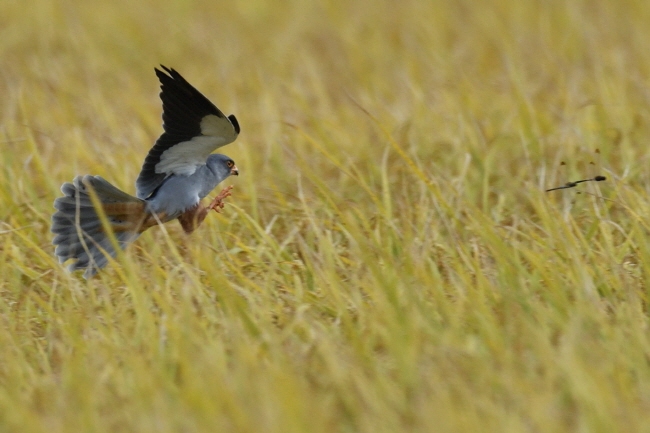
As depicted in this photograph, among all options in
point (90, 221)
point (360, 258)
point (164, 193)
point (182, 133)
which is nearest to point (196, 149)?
point (182, 133)

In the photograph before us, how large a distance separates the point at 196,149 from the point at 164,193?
0.17m

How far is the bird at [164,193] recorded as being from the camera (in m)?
3.59

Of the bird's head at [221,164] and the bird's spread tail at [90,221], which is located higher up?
the bird's head at [221,164]

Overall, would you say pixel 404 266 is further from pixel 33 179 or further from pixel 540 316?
pixel 33 179

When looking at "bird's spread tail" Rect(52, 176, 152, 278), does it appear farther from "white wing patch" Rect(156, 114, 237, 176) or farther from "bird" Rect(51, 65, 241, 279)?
"white wing patch" Rect(156, 114, 237, 176)

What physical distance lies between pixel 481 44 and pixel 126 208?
406cm

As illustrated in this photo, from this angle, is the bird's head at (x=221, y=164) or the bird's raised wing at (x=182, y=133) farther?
the bird's head at (x=221, y=164)

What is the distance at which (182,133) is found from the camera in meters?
3.65

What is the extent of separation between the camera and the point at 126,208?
12.0 feet

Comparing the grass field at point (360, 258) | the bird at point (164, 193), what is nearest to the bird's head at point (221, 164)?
the bird at point (164, 193)

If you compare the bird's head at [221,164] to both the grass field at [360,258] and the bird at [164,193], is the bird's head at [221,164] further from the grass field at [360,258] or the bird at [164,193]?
the grass field at [360,258]

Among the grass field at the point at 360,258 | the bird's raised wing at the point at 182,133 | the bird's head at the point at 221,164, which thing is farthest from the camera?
the bird's head at the point at 221,164

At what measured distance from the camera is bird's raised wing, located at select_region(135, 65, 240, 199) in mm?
3553

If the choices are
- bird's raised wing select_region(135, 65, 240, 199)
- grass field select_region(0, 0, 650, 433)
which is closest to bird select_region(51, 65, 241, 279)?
bird's raised wing select_region(135, 65, 240, 199)
